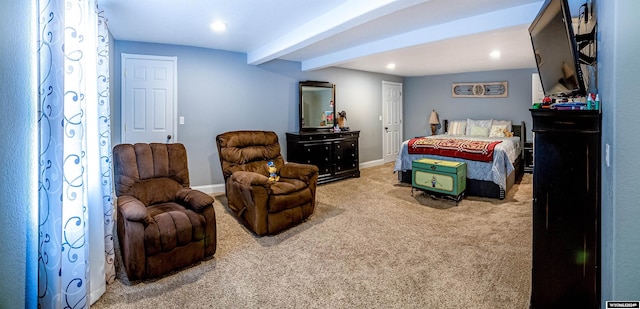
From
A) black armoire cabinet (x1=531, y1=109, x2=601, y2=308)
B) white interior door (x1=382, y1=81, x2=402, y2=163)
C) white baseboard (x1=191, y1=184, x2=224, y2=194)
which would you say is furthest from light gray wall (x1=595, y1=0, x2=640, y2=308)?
white interior door (x1=382, y1=81, x2=402, y2=163)

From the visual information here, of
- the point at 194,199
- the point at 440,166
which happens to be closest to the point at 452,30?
the point at 440,166

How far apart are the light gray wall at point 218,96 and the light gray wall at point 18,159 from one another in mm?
3195

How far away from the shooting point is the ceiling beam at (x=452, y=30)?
308 cm

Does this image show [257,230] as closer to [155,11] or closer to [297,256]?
[297,256]

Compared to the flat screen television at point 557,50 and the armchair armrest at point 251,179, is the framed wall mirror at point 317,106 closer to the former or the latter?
the armchair armrest at point 251,179

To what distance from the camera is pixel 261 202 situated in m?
3.30

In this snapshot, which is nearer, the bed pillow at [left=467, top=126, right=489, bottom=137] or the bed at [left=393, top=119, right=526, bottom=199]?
the bed at [left=393, top=119, right=526, bottom=199]

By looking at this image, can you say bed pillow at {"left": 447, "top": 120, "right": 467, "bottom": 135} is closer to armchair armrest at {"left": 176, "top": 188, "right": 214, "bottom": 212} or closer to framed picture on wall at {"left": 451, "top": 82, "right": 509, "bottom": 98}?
framed picture on wall at {"left": 451, "top": 82, "right": 509, "bottom": 98}

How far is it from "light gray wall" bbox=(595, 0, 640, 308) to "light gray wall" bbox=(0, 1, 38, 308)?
2.53 metres

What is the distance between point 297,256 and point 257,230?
62 cm

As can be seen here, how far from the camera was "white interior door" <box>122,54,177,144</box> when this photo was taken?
4488mm

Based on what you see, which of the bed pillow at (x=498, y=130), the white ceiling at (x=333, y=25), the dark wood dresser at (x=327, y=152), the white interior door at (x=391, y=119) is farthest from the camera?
the white interior door at (x=391, y=119)

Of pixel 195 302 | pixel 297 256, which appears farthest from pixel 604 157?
pixel 195 302

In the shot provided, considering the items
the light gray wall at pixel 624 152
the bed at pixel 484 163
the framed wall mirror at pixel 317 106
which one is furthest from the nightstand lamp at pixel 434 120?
the light gray wall at pixel 624 152
